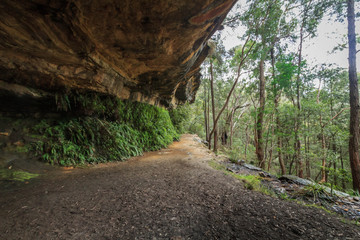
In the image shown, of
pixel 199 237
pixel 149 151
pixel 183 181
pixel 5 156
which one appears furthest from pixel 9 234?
pixel 149 151

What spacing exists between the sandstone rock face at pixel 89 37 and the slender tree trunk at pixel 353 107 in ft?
23.2

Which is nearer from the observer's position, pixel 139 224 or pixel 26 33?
pixel 139 224

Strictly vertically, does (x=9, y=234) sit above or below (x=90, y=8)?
below

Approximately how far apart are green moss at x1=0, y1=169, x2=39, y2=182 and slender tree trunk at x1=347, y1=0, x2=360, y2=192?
11063 mm

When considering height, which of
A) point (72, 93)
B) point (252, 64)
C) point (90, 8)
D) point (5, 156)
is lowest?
point (5, 156)

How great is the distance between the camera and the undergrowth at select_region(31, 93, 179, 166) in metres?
4.01

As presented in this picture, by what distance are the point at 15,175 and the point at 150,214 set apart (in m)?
3.29

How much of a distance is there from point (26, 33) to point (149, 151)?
5.83 metres

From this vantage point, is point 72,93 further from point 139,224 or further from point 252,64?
point 252,64

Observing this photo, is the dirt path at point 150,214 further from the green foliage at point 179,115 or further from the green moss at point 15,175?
the green foliage at point 179,115

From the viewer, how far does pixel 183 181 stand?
10.8ft

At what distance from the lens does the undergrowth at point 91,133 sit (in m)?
4.01

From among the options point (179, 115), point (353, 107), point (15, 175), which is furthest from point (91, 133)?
point (353, 107)

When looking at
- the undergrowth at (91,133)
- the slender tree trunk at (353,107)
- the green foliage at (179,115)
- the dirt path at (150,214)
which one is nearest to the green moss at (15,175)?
the dirt path at (150,214)
